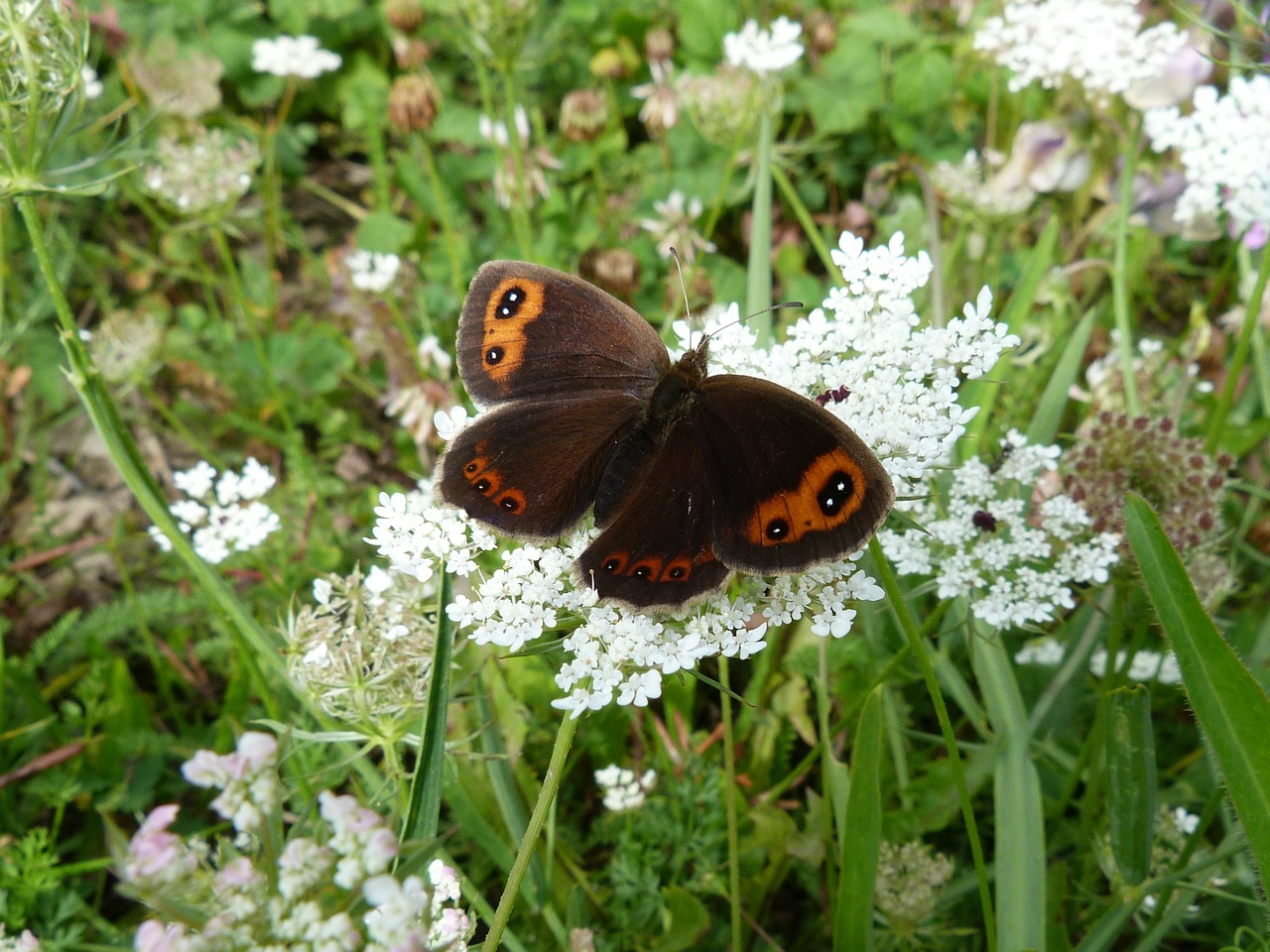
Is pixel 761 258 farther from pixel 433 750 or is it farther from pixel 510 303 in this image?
pixel 433 750

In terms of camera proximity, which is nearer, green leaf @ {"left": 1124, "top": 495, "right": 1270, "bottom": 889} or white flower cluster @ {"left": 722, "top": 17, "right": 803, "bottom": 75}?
green leaf @ {"left": 1124, "top": 495, "right": 1270, "bottom": 889}

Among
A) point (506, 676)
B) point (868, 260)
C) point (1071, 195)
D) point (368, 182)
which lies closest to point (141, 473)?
point (506, 676)

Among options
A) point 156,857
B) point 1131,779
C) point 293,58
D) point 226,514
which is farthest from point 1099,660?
point 293,58

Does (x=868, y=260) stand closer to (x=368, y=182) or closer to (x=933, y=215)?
(x=933, y=215)

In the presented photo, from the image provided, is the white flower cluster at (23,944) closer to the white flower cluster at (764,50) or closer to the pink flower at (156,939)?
the pink flower at (156,939)

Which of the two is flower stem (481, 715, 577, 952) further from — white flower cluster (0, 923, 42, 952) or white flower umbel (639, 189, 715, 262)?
white flower umbel (639, 189, 715, 262)

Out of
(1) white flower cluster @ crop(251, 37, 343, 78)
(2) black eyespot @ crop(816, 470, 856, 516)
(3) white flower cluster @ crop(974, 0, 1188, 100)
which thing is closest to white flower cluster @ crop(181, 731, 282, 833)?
(2) black eyespot @ crop(816, 470, 856, 516)

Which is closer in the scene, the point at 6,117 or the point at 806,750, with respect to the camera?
the point at 6,117
